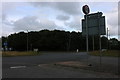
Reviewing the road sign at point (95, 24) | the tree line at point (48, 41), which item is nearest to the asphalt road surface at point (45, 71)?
the road sign at point (95, 24)

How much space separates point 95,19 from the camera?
690 inches

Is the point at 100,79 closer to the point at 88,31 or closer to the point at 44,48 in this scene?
the point at 88,31

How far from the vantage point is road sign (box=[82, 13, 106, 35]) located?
16750 mm

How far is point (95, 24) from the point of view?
17.4 m

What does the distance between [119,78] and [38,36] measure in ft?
392

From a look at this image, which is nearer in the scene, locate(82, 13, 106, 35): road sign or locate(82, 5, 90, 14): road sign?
locate(82, 13, 106, 35): road sign

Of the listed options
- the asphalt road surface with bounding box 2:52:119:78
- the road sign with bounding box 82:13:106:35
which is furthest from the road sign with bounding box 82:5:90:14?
the asphalt road surface with bounding box 2:52:119:78

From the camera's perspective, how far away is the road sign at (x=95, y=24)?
16.8 m

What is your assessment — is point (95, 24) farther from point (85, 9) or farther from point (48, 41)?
point (48, 41)

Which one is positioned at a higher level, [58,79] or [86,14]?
[86,14]

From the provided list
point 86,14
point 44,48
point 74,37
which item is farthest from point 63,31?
point 86,14

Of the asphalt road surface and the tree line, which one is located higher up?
the tree line

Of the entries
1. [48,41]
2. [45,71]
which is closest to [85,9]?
[45,71]

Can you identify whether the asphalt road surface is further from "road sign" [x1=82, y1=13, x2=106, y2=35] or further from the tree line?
the tree line
